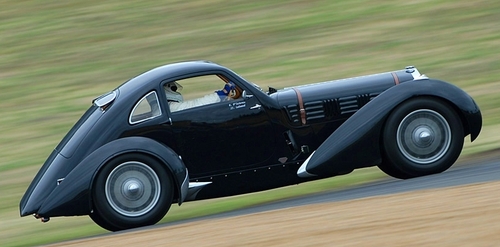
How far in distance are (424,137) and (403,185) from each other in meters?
0.65

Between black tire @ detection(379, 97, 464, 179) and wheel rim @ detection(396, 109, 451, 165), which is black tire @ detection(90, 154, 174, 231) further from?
wheel rim @ detection(396, 109, 451, 165)

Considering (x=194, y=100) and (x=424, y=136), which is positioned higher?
(x=194, y=100)

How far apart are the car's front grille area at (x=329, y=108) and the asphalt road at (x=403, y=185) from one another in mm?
839

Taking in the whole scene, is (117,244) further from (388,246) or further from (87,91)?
(87,91)

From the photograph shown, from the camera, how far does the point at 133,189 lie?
368 inches

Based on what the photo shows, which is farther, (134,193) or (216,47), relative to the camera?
(216,47)

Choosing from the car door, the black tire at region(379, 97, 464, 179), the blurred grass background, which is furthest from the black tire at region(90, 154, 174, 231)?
the blurred grass background

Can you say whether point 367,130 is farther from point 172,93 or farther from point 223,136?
point 172,93

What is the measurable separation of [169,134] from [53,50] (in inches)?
442

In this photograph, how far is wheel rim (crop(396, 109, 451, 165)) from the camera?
31.8 feet

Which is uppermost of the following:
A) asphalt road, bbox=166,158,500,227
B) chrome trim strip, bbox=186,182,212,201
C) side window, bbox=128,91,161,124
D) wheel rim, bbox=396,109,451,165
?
side window, bbox=128,91,161,124

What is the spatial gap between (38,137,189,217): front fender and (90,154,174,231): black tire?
79 mm

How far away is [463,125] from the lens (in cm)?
988

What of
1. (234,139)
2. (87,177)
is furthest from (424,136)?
(87,177)
